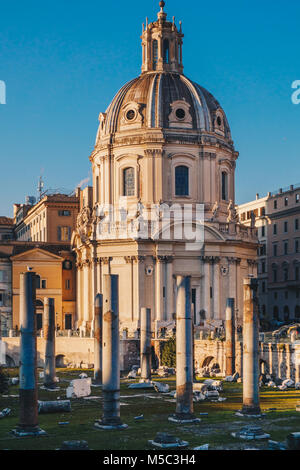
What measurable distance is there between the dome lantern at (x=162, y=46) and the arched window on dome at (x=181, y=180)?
31.3ft

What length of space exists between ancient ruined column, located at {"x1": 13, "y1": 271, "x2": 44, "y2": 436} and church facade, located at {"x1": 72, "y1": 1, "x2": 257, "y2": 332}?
33505 millimetres

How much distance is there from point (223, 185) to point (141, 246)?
404 inches

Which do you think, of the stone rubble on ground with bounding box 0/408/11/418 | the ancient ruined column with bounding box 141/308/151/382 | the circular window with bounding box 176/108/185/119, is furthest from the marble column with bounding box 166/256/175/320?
the stone rubble on ground with bounding box 0/408/11/418

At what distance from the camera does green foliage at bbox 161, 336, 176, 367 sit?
163 feet

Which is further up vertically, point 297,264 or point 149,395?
point 297,264

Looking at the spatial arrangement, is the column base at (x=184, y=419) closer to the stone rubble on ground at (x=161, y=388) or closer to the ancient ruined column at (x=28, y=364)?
the ancient ruined column at (x=28, y=364)

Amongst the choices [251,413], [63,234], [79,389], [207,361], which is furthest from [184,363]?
[63,234]

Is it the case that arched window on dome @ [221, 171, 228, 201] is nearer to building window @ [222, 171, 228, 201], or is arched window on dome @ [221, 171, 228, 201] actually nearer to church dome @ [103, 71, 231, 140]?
building window @ [222, 171, 228, 201]

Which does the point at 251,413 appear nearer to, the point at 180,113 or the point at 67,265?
the point at 180,113

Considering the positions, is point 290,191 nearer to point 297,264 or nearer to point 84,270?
point 297,264

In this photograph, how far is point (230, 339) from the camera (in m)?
42.9

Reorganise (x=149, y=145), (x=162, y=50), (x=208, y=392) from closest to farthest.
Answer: (x=208, y=392) < (x=149, y=145) < (x=162, y=50)
